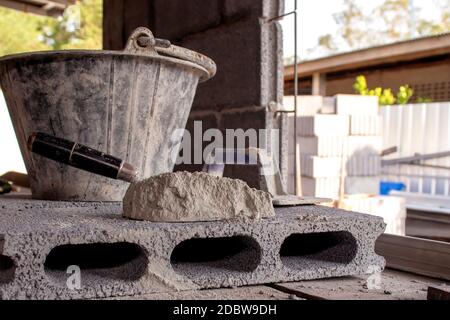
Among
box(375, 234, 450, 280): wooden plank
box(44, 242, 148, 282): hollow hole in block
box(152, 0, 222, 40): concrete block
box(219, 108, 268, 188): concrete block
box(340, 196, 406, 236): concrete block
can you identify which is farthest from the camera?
box(340, 196, 406, 236): concrete block

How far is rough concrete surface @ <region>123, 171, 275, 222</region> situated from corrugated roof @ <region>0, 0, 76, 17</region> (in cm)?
580

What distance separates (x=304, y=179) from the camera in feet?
24.6

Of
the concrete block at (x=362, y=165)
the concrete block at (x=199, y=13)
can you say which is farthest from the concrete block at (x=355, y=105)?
the concrete block at (x=199, y=13)

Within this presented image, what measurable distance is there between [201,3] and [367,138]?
514 centimetres

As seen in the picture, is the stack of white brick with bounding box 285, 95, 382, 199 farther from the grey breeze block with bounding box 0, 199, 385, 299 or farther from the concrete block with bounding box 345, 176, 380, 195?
the grey breeze block with bounding box 0, 199, 385, 299

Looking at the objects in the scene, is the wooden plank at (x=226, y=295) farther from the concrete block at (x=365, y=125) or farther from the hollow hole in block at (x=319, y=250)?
the concrete block at (x=365, y=125)

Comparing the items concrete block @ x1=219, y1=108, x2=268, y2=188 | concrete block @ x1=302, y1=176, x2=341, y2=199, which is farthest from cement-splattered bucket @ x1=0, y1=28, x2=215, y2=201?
concrete block @ x1=302, y1=176, x2=341, y2=199

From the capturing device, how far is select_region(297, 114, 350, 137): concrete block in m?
7.41

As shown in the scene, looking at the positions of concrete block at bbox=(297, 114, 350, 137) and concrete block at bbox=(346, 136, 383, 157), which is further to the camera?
concrete block at bbox=(346, 136, 383, 157)

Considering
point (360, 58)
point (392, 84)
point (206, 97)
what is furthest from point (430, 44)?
point (206, 97)

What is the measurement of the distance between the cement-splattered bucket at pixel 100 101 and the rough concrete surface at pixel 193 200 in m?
0.53

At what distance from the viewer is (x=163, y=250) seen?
1.52 m

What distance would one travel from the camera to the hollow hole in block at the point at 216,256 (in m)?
1.65

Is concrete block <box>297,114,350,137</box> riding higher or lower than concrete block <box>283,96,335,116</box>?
lower
